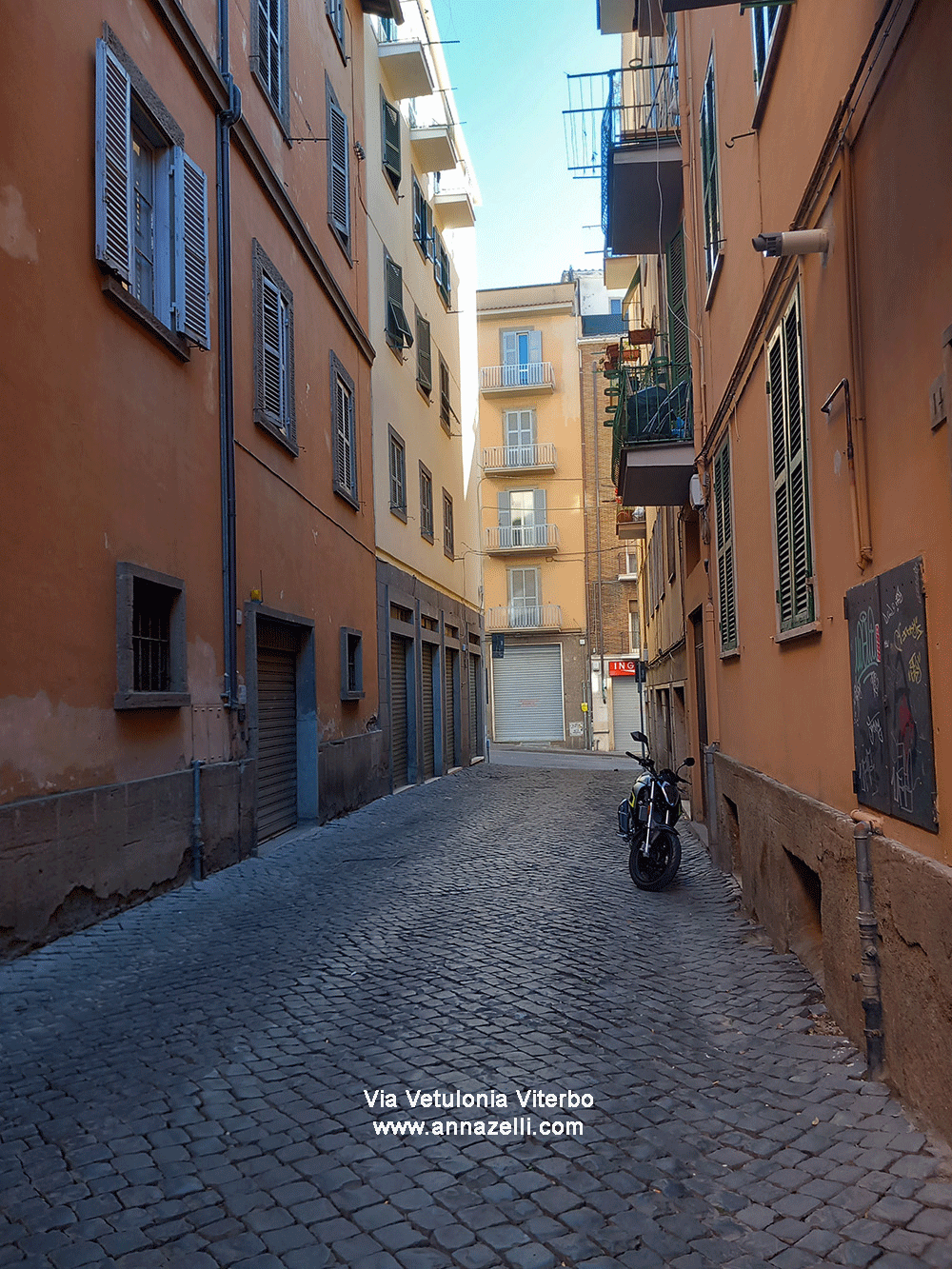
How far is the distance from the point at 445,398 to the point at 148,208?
16250 mm

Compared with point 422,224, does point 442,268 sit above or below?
above

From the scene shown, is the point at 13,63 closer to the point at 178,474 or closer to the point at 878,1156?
the point at 178,474

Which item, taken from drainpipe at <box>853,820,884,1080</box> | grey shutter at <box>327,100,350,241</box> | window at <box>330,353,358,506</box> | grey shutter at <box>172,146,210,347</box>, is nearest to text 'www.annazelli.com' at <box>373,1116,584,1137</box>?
drainpipe at <box>853,820,884,1080</box>

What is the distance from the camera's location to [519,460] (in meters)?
40.4

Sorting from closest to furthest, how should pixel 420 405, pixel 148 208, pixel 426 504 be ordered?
pixel 148 208
pixel 420 405
pixel 426 504

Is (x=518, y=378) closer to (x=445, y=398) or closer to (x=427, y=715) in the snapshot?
(x=445, y=398)

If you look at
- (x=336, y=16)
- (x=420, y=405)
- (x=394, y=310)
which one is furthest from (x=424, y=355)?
(x=336, y=16)

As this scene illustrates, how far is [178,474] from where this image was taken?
859cm

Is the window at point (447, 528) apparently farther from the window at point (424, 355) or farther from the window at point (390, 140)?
the window at point (390, 140)

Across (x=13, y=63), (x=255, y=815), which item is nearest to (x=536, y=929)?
(x=255, y=815)

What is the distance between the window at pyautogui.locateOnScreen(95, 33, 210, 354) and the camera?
287 inches

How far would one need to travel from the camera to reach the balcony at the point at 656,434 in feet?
37.5

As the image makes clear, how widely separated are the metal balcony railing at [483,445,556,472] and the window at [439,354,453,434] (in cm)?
1498

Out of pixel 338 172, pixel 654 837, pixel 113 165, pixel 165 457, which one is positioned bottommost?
pixel 654 837
